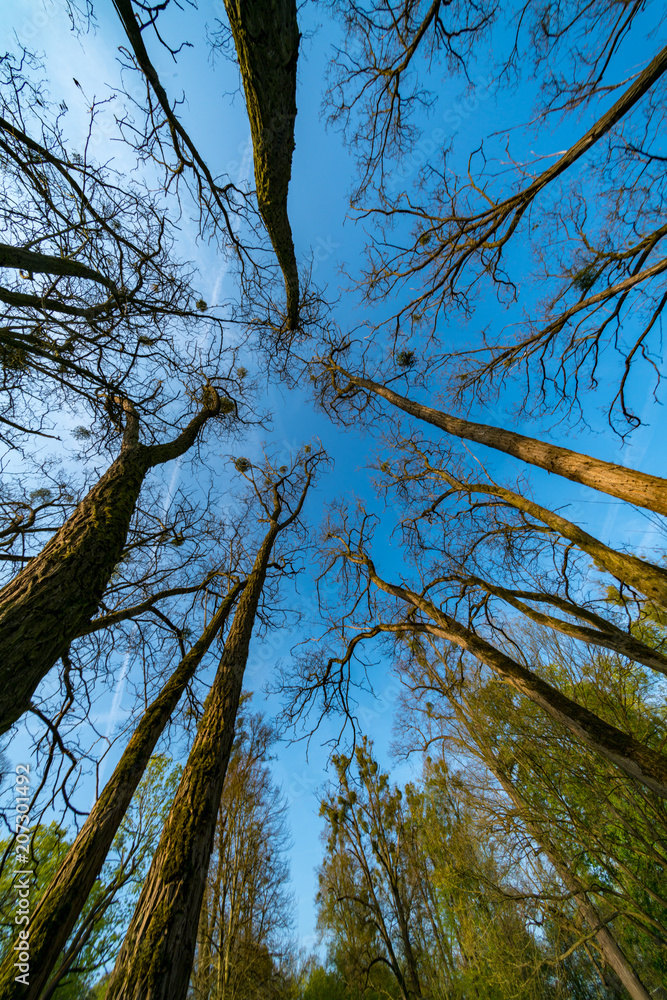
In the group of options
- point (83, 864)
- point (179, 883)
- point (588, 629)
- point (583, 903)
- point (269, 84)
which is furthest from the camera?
point (583, 903)

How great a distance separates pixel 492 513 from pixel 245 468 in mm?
4970

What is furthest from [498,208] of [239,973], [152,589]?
[239,973]

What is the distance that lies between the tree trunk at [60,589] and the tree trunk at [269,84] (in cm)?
328

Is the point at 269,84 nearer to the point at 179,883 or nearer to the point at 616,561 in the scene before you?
the point at 616,561

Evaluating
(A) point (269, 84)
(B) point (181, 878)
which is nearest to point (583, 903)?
(B) point (181, 878)

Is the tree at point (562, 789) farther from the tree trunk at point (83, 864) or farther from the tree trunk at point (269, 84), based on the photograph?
the tree trunk at point (269, 84)

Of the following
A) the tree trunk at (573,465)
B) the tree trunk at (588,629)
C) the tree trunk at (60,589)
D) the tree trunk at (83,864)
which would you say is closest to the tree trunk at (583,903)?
the tree trunk at (588,629)

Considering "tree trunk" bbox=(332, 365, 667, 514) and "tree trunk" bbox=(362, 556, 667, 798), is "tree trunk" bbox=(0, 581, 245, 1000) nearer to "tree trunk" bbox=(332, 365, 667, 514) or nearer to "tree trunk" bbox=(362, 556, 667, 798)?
"tree trunk" bbox=(362, 556, 667, 798)

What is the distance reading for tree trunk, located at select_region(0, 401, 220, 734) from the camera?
2.06m

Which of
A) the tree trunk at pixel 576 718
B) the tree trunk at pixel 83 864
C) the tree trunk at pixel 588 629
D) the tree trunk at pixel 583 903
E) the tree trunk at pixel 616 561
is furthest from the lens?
the tree trunk at pixel 583 903

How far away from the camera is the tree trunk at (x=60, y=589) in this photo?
6.77 ft

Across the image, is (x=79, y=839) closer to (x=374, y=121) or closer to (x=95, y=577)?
(x=95, y=577)

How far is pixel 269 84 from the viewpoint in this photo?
2.62 metres

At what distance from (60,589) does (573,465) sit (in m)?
4.38
